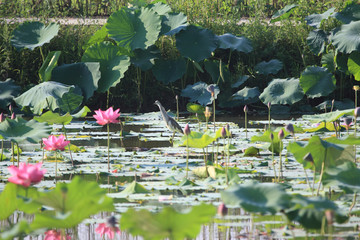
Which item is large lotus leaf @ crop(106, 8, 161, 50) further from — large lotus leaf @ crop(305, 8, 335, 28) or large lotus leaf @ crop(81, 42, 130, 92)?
large lotus leaf @ crop(305, 8, 335, 28)

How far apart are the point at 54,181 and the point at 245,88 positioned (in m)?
3.56

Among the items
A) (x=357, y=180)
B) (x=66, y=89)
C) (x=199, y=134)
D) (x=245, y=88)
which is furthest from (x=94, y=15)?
(x=357, y=180)

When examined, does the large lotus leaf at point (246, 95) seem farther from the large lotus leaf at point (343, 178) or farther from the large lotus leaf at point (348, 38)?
the large lotus leaf at point (343, 178)

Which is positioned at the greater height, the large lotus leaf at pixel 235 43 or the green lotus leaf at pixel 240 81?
the large lotus leaf at pixel 235 43

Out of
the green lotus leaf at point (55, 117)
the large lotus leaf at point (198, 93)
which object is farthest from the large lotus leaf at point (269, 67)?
the green lotus leaf at point (55, 117)

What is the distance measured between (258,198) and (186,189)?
2.81ft

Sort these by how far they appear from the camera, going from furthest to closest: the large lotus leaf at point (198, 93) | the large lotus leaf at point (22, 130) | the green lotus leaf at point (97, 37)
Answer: the green lotus leaf at point (97, 37) → the large lotus leaf at point (198, 93) → the large lotus leaf at point (22, 130)

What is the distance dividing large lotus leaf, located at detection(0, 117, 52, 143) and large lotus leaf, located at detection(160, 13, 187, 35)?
3.33 metres

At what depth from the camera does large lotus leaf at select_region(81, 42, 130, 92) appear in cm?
598

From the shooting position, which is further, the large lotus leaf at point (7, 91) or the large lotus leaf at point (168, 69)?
the large lotus leaf at point (168, 69)

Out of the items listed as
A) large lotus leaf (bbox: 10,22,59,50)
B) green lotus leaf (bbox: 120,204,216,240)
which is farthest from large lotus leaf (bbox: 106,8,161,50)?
green lotus leaf (bbox: 120,204,216,240)

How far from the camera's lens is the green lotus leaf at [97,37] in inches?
255

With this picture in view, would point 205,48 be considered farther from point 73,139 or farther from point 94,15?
point 94,15

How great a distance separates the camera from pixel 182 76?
257 inches
